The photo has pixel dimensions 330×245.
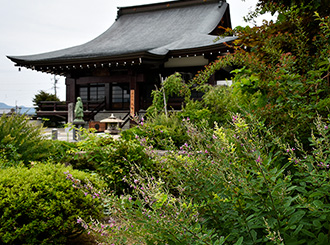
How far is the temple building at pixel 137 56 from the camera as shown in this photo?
12438 mm

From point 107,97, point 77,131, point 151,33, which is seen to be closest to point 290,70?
point 77,131

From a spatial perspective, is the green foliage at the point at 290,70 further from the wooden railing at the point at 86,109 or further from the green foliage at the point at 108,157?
the wooden railing at the point at 86,109

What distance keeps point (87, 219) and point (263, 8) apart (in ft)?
8.42

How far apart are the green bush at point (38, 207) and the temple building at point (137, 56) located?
29.9 ft

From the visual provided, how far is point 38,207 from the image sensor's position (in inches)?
95.9

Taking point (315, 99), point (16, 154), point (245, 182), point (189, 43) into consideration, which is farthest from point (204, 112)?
point (189, 43)

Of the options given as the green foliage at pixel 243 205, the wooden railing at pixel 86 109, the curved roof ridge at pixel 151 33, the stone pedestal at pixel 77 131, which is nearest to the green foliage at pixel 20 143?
the stone pedestal at pixel 77 131

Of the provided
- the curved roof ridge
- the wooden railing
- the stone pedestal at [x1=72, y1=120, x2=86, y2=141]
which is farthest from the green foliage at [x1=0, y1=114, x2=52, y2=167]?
the wooden railing

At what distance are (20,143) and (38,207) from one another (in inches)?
75.8

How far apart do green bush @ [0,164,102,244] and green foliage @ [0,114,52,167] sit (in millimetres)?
1170

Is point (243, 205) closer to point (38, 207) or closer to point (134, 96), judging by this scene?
point (38, 207)

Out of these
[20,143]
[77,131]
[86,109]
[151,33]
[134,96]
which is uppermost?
[151,33]

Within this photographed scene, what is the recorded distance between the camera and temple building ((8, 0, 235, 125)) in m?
12.4

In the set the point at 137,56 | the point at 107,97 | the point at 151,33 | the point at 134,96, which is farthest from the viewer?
the point at 151,33
